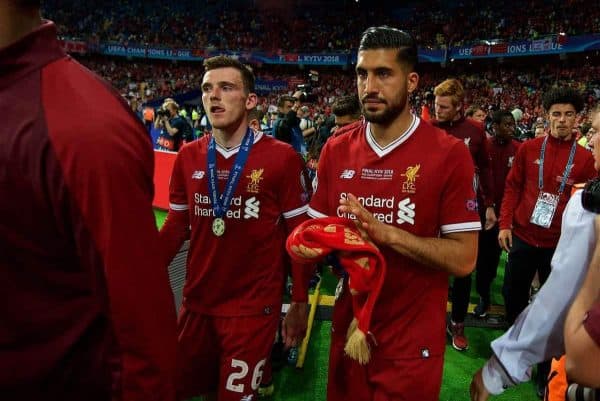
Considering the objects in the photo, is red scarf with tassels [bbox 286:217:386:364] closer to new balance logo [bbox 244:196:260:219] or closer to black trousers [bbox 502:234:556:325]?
new balance logo [bbox 244:196:260:219]

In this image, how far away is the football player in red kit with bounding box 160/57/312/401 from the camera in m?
2.41

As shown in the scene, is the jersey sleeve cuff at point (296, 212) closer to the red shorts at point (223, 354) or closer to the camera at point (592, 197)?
the red shorts at point (223, 354)

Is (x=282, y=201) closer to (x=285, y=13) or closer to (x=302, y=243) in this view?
(x=302, y=243)

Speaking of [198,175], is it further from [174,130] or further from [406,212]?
[174,130]

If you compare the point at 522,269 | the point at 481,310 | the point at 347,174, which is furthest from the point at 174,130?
the point at 347,174

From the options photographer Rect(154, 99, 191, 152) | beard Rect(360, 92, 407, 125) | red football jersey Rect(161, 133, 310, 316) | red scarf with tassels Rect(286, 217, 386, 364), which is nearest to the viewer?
red scarf with tassels Rect(286, 217, 386, 364)

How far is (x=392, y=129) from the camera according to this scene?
2.09m

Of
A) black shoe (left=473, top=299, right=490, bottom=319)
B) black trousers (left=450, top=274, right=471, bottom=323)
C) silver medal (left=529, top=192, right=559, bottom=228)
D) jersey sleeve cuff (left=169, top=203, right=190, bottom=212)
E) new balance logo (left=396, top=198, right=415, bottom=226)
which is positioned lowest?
black shoe (left=473, top=299, right=490, bottom=319)

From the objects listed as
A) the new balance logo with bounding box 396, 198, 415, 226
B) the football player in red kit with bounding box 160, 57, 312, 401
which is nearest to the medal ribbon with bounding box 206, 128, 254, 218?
the football player in red kit with bounding box 160, 57, 312, 401

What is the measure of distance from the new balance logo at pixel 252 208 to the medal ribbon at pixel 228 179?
0.31ft

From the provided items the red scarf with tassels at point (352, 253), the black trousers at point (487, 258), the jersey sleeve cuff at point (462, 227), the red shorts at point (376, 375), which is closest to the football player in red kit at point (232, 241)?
the red shorts at point (376, 375)

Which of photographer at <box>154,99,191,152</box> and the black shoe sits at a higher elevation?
photographer at <box>154,99,191,152</box>

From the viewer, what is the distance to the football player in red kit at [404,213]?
1.95 metres

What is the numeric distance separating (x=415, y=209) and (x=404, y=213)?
0.05 m
